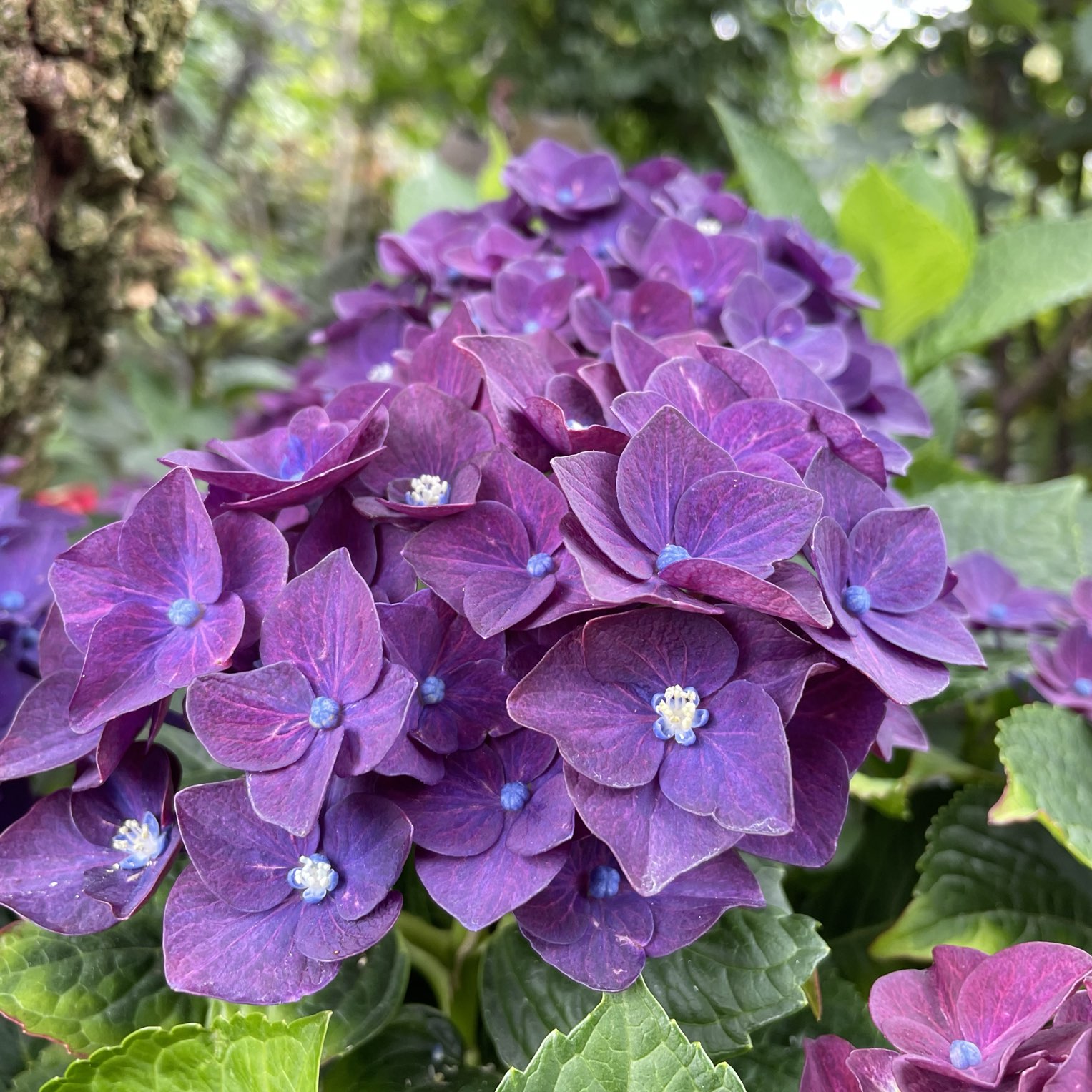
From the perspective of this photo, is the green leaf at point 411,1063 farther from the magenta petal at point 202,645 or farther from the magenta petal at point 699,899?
the magenta petal at point 202,645

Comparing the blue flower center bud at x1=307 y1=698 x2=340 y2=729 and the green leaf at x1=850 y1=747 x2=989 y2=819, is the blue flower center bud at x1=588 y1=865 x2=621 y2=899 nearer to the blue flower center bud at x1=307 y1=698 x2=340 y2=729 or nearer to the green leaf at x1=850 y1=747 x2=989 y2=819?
the blue flower center bud at x1=307 y1=698 x2=340 y2=729

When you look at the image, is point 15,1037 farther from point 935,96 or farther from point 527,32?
point 527,32

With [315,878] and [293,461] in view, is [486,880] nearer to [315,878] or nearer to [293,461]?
[315,878]

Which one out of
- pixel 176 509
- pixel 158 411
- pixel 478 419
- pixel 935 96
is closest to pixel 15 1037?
pixel 176 509

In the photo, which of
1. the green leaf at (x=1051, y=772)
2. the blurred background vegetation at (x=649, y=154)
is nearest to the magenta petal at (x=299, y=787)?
the green leaf at (x=1051, y=772)

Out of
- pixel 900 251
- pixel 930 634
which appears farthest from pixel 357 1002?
pixel 900 251
